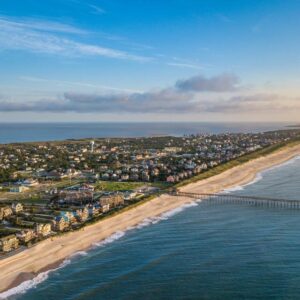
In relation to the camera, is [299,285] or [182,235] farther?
[182,235]

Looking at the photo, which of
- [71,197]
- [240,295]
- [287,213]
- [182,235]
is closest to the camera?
[240,295]

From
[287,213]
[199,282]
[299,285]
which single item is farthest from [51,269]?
[287,213]

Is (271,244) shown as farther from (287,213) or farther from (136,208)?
(136,208)

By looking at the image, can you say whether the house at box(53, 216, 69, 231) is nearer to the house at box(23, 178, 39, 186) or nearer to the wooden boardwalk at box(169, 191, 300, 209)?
the wooden boardwalk at box(169, 191, 300, 209)

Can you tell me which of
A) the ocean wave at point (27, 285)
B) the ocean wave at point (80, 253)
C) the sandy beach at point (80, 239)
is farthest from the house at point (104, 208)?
the ocean wave at point (27, 285)

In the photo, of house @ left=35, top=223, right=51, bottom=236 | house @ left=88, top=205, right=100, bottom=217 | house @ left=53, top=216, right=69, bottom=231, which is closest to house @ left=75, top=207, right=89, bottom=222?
house @ left=88, top=205, right=100, bottom=217

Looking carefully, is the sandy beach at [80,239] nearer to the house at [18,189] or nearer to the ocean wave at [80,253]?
the ocean wave at [80,253]
